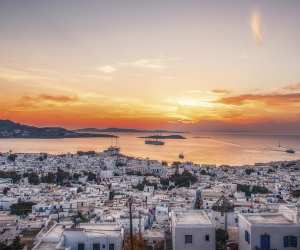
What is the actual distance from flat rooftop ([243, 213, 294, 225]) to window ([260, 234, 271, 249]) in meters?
0.26

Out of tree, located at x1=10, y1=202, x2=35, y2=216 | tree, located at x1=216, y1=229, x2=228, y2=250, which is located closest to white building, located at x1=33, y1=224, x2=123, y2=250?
tree, located at x1=216, y1=229, x2=228, y2=250

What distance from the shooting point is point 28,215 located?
17797 mm

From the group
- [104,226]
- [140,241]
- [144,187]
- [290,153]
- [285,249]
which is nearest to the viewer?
[285,249]

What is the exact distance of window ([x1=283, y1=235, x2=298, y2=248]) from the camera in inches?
264

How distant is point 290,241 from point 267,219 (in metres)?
0.61

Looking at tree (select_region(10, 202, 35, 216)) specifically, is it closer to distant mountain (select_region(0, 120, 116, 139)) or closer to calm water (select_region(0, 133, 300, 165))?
calm water (select_region(0, 133, 300, 165))

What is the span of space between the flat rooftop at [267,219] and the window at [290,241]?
1.16ft

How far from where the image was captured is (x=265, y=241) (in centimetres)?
675

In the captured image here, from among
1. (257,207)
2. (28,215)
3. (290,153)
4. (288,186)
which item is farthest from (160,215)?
(290,153)

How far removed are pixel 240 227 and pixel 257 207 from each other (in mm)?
11049

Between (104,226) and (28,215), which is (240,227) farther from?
(28,215)

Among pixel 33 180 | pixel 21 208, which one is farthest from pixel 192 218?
pixel 33 180

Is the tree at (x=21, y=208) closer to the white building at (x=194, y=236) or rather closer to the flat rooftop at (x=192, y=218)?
the flat rooftop at (x=192, y=218)

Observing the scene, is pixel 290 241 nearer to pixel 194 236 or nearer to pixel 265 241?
pixel 265 241
